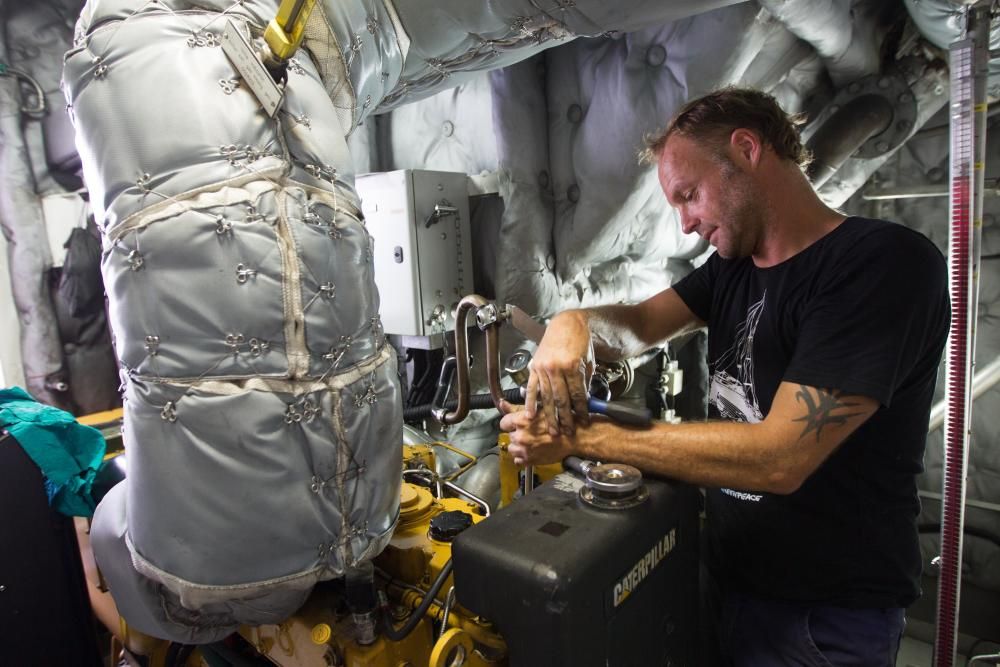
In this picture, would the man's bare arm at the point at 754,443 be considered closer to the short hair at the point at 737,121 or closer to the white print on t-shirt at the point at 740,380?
the white print on t-shirt at the point at 740,380

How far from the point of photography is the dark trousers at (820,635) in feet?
3.57

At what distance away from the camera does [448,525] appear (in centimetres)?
125

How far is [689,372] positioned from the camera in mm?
3840

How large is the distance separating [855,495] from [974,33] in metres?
1.19

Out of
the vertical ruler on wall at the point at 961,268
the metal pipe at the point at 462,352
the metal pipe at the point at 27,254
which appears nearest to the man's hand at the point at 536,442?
the metal pipe at the point at 462,352

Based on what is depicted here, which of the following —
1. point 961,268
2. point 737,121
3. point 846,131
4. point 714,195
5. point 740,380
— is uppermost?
point 846,131

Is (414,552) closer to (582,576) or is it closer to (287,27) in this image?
(582,576)

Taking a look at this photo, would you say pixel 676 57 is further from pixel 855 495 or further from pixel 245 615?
pixel 245 615

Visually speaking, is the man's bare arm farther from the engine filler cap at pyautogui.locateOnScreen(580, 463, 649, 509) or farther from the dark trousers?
the dark trousers

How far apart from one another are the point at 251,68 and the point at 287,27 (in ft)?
0.31

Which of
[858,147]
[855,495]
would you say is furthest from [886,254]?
[858,147]

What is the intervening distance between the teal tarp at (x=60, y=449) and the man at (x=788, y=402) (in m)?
1.25

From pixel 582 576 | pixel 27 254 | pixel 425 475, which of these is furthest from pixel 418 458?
pixel 27 254

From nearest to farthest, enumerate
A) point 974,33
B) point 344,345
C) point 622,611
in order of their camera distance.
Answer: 1. point 622,611
2. point 344,345
3. point 974,33
